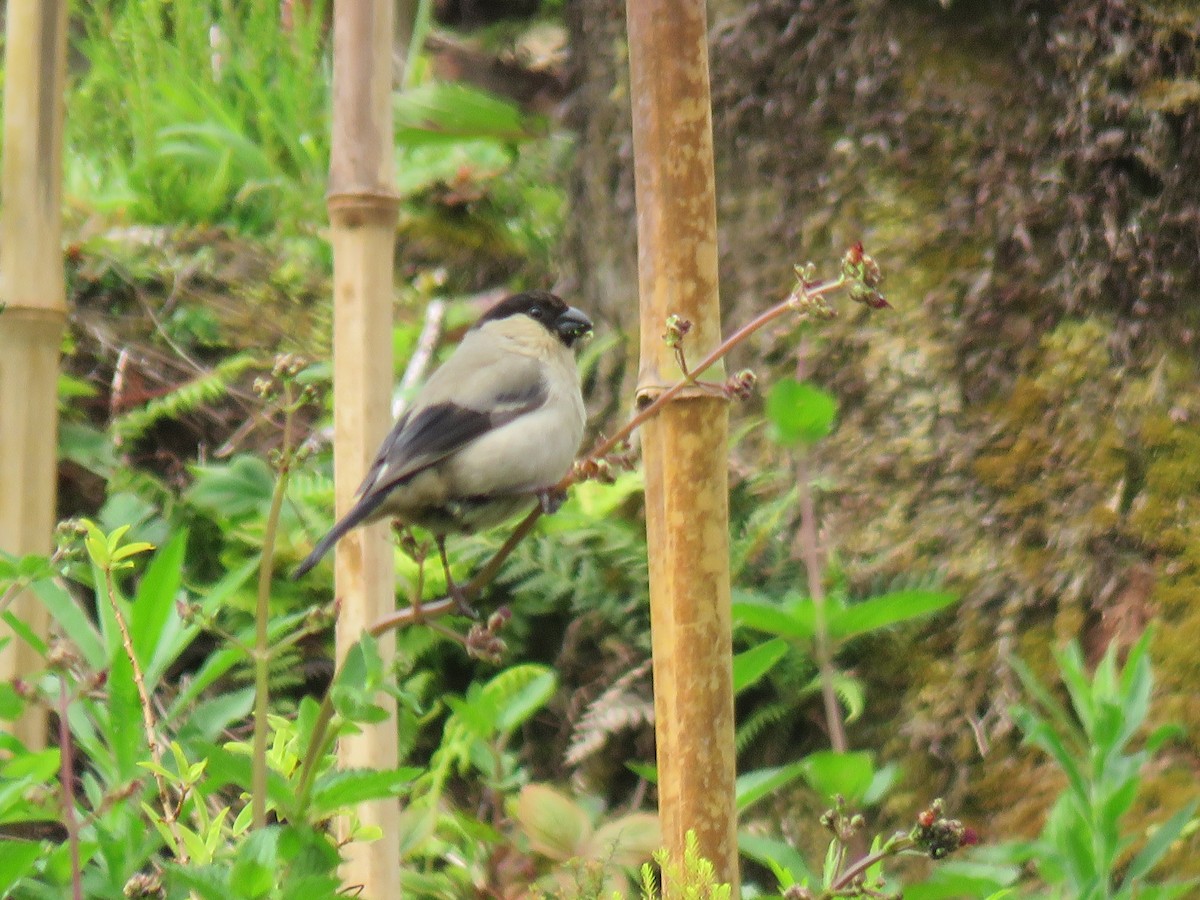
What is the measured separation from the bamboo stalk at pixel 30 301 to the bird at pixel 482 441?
54 cm

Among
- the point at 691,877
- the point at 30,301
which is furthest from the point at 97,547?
the point at 691,877

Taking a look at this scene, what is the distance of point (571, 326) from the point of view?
328 cm

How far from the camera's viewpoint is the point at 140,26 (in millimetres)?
5133

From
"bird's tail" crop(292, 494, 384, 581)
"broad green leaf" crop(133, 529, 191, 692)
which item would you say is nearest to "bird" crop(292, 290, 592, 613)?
"bird's tail" crop(292, 494, 384, 581)

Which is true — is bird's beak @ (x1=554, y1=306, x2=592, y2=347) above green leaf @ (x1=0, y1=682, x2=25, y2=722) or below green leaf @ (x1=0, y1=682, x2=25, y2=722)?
above

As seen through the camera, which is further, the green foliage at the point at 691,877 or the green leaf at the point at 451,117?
the green leaf at the point at 451,117

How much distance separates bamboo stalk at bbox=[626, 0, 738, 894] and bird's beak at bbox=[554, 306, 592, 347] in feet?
5.88

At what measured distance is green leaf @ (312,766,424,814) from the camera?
4.36 ft

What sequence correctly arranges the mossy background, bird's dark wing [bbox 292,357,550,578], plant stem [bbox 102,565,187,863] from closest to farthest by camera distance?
plant stem [bbox 102,565,187,863]
bird's dark wing [bbox 292,357,550,578]
the mossy background

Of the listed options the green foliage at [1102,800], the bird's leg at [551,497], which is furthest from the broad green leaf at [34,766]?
the green foliage at [1102,800]

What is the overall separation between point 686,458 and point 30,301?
105 centimetres

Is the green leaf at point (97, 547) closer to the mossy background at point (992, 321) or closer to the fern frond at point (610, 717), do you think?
the fern frond at point (610, 717)

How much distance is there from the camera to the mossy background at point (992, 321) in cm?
305

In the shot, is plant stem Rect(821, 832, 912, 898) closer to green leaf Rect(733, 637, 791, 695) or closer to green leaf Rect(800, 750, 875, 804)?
green leaf Rect(800, 750, 875, 804)
